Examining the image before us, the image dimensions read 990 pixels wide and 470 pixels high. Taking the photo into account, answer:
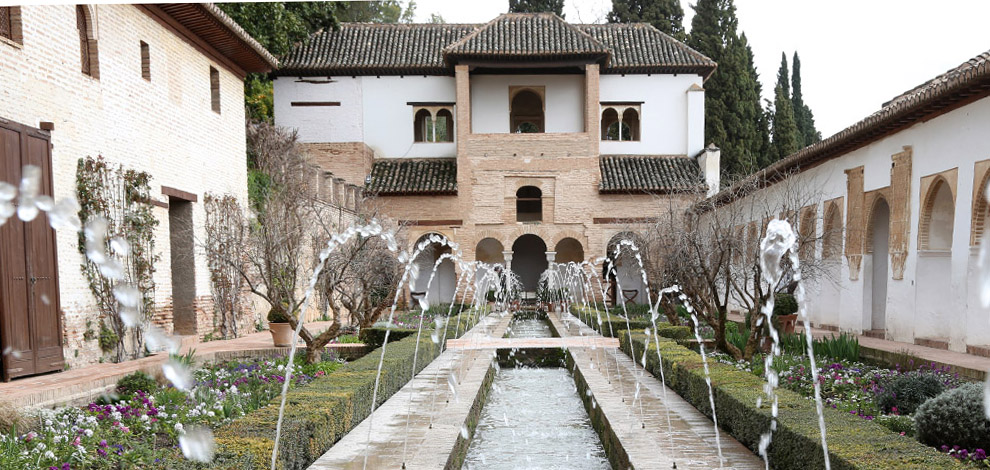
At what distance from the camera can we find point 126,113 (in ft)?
34.5

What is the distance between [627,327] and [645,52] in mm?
15695

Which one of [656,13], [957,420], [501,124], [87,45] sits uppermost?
[656,13]

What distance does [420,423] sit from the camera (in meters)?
6.41

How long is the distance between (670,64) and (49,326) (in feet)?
72.1

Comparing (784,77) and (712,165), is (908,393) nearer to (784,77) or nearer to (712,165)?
(712,165)

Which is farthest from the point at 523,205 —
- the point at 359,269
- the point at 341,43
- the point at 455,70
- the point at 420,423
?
the point at 420,423

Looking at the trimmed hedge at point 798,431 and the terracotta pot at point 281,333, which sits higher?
the trimmed hedge at point 798,431

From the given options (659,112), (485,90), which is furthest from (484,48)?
(659,112)

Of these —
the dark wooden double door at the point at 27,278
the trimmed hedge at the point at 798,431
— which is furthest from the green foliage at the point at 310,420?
the dark wooden double door at the point at 27,278

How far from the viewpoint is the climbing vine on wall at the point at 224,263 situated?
13298 mm

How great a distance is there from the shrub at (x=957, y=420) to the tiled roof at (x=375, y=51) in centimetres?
2146

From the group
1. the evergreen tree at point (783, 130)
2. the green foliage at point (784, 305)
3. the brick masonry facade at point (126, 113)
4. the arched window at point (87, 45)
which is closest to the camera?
the brick masonry facade at point (126, 113)

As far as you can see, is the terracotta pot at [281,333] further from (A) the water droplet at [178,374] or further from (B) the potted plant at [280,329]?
(A) the water droplet at [178,374]

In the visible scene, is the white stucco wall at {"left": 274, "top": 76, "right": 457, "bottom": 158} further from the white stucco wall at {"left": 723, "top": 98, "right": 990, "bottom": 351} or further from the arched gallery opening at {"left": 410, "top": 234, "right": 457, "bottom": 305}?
the white stucco wall at {"left": 723, "top": 98, "right": 990, "bottom": 351}
